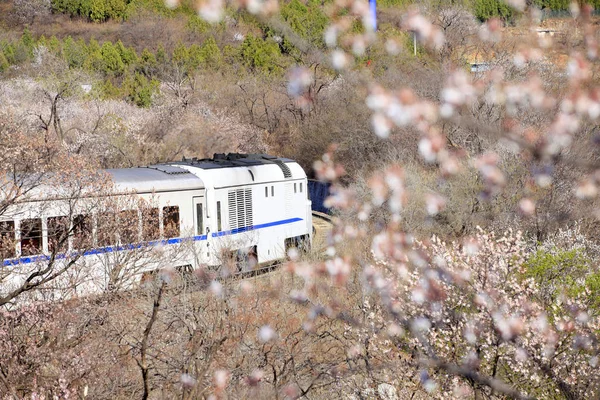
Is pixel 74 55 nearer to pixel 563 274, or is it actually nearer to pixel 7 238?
pixel 7 238

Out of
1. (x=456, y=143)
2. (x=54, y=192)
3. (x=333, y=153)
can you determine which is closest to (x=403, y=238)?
(x=456, y=143)

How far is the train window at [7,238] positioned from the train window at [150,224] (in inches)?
79.2

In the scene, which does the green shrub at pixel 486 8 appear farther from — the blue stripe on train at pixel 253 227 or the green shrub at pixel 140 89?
the blue stripe on train at pixel 253 227

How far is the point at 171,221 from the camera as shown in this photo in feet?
41.2

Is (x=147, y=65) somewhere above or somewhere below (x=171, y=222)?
below

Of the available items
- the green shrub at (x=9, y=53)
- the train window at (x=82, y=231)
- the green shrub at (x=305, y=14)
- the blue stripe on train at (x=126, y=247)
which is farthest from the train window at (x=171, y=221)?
the green shrub at (x=9, y=53)

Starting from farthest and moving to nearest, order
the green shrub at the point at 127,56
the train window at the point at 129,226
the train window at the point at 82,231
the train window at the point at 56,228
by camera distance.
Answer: the green shrub at the point at 127,56 → the train window at the point at 129,226 → the train window at the point at 82,231 → the train window at the point at 56,228

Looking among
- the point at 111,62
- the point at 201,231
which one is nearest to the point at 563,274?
the point at 201,231

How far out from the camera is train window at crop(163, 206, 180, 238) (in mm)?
12336

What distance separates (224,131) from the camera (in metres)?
27.5

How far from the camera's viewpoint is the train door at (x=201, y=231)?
12.9 m

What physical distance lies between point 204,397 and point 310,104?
22.3 metres

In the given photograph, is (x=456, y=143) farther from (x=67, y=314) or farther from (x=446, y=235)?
(x=67, y=314)

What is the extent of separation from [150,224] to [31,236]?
1872 mm
